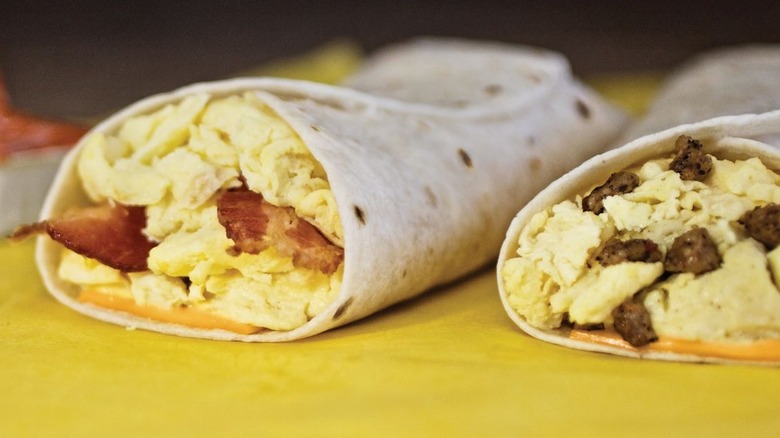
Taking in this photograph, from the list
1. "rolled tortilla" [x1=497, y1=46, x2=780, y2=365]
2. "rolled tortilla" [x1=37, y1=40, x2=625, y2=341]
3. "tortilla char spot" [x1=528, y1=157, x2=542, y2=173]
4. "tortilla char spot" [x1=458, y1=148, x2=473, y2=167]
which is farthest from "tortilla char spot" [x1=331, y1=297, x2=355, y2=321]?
"tortilla char spot" [x1=528, y1=157, x2=542, y2=173]

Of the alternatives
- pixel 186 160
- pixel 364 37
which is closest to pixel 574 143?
pixel 186 160

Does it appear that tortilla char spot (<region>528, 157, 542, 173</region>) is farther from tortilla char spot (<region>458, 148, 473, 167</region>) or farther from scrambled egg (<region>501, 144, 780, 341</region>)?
scrambled egg (<region>501, 144, 780, 341</region>)

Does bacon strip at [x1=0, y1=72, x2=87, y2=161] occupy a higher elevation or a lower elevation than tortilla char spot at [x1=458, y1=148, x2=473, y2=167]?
higher

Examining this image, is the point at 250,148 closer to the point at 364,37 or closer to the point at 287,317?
the point at 287,317

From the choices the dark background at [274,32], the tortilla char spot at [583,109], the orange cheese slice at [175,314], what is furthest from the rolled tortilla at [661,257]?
the dark background at [274,32]

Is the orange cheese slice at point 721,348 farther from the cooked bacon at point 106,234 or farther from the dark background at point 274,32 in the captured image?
the dark background at point 274,32

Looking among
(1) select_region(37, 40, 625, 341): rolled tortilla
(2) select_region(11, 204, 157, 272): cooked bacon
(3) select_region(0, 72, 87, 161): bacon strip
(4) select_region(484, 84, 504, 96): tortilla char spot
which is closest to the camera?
(1) select_region(37, 40, 625, 341): rolled tortilla

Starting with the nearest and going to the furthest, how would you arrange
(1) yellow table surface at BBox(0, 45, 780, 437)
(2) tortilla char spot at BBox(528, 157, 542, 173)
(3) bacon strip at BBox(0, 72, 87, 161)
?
(1) yellow table surface at BBox(0, 45, 780, 437) → (2) tortilla char spot at BBox(528, 157, 542, 173) → (3) bacon strip at BBox(0, 72, 87, 161)
